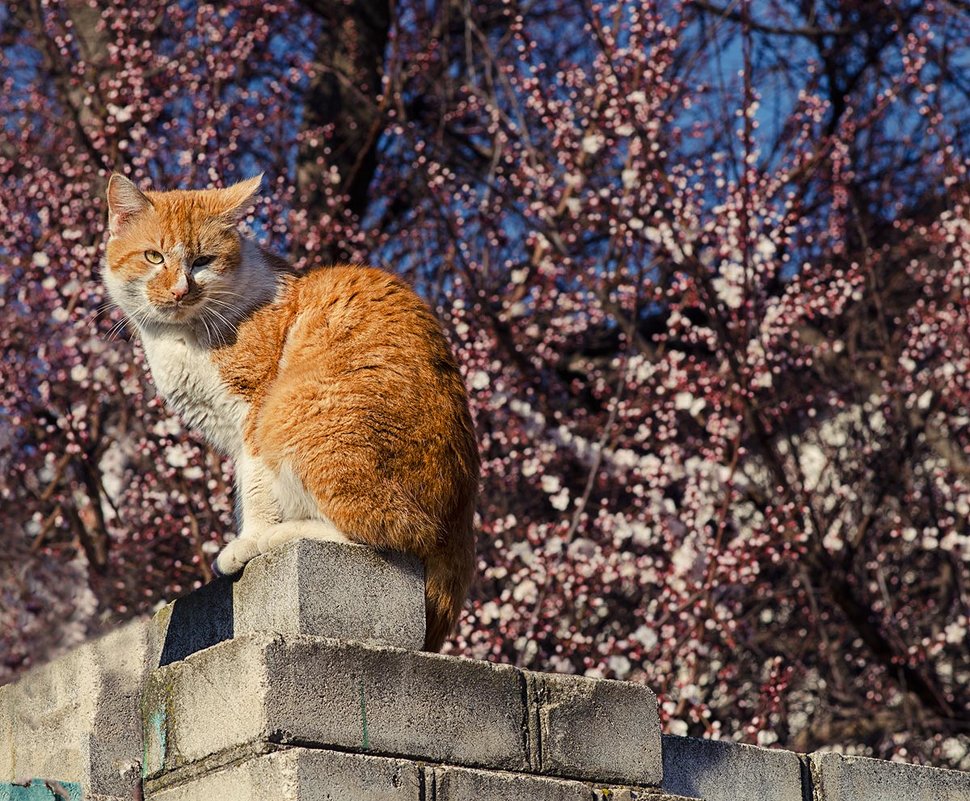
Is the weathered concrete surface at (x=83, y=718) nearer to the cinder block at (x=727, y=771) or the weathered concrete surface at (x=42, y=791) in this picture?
the weathered concrete surface at (x=42, y=791)

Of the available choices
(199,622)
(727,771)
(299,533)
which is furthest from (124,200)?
(727,771)

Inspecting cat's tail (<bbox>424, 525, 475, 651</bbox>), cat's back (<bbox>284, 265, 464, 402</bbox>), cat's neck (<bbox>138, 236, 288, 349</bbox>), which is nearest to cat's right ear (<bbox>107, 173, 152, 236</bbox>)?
cat's neck (<bbox>138, 236, 288, 349</bbox>)

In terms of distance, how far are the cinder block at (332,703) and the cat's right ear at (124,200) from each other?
1537 mm

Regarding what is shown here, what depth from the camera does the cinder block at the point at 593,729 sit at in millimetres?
3311

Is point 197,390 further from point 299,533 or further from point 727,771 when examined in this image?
point 727,771

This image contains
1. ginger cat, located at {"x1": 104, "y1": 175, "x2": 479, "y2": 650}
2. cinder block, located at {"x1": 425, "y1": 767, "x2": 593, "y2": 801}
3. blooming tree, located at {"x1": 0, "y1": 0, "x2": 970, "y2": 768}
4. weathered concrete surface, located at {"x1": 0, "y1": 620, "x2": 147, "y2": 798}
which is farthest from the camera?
blooming tree, located at {"x1": 0, "y1": 0, "x2": 970, "y2": 768}

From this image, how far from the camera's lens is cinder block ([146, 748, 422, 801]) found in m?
2.81

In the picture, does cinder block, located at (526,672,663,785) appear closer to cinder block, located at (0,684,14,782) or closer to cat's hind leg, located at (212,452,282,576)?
cat's hind leg, located at (212,452,282,576)

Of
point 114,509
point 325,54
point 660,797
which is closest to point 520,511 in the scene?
point 114,509

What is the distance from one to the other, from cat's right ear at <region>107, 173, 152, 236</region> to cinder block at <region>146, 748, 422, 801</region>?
1835 mm

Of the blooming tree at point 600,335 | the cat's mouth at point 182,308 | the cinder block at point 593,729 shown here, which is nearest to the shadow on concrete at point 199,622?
the cinder block at point 593,729

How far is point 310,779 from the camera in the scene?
9.28 ft

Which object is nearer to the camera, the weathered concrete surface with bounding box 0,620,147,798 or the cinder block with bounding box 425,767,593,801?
the cinder block with bounding box 425,767,593,801

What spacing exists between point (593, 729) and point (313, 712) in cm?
82
